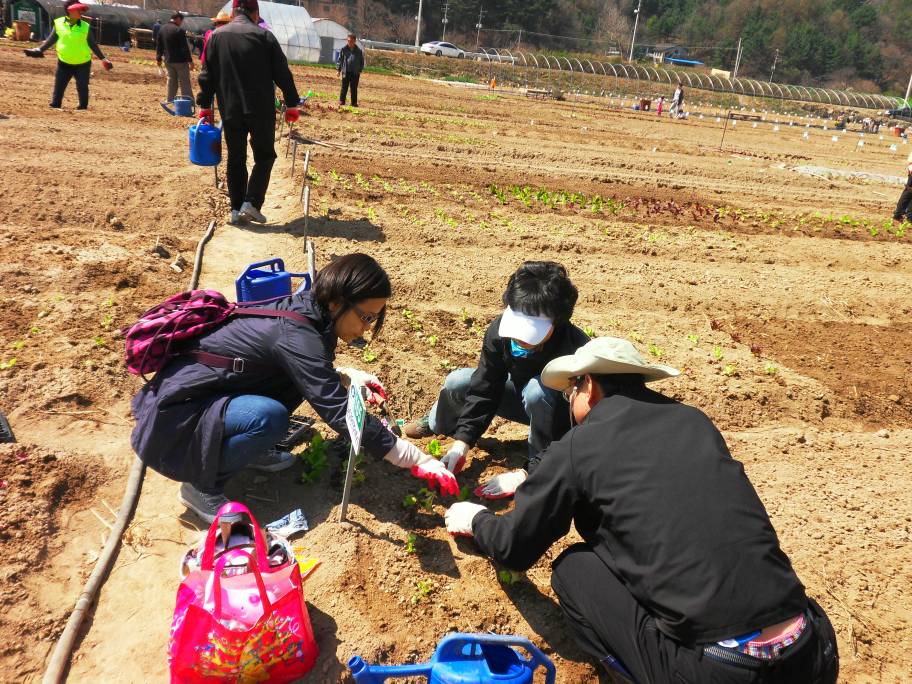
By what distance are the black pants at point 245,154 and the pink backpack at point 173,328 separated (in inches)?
160

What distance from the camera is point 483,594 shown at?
10.00 feet

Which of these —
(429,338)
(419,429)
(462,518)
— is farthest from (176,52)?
(462,518)

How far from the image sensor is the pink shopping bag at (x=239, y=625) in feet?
7.10

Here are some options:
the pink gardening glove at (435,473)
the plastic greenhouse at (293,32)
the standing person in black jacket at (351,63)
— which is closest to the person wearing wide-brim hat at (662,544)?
the pink gardening glove at (435,473)

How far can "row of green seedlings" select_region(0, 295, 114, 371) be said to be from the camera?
13.6 feet

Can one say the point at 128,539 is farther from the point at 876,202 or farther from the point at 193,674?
the point at 876,202

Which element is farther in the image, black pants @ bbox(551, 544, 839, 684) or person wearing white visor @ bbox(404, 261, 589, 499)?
person wearing white visor @ bbox(404, 261, 589, 499)

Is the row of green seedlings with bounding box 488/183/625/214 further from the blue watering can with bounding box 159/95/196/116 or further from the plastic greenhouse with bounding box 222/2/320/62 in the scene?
the plastic greenhouse with bounding box 222/2/320/62

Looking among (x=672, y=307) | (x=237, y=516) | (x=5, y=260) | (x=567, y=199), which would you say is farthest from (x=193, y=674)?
(x=567, y=199)

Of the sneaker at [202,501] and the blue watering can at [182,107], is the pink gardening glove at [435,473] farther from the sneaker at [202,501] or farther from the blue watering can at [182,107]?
the blue watering can at [182,107]

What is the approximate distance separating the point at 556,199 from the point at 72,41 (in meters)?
8.27

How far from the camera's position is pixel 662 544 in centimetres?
202

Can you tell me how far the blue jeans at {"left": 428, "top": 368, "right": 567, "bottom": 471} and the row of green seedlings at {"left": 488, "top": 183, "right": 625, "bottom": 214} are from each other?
5631 mm

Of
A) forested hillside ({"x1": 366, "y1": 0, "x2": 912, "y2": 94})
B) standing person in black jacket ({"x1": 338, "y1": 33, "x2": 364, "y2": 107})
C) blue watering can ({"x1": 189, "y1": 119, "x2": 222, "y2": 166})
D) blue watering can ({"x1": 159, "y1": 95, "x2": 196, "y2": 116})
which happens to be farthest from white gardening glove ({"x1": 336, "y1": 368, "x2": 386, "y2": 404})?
forested hillside ({"x1": 366, "y1": 0, "x2": 912, "y2": 94})
